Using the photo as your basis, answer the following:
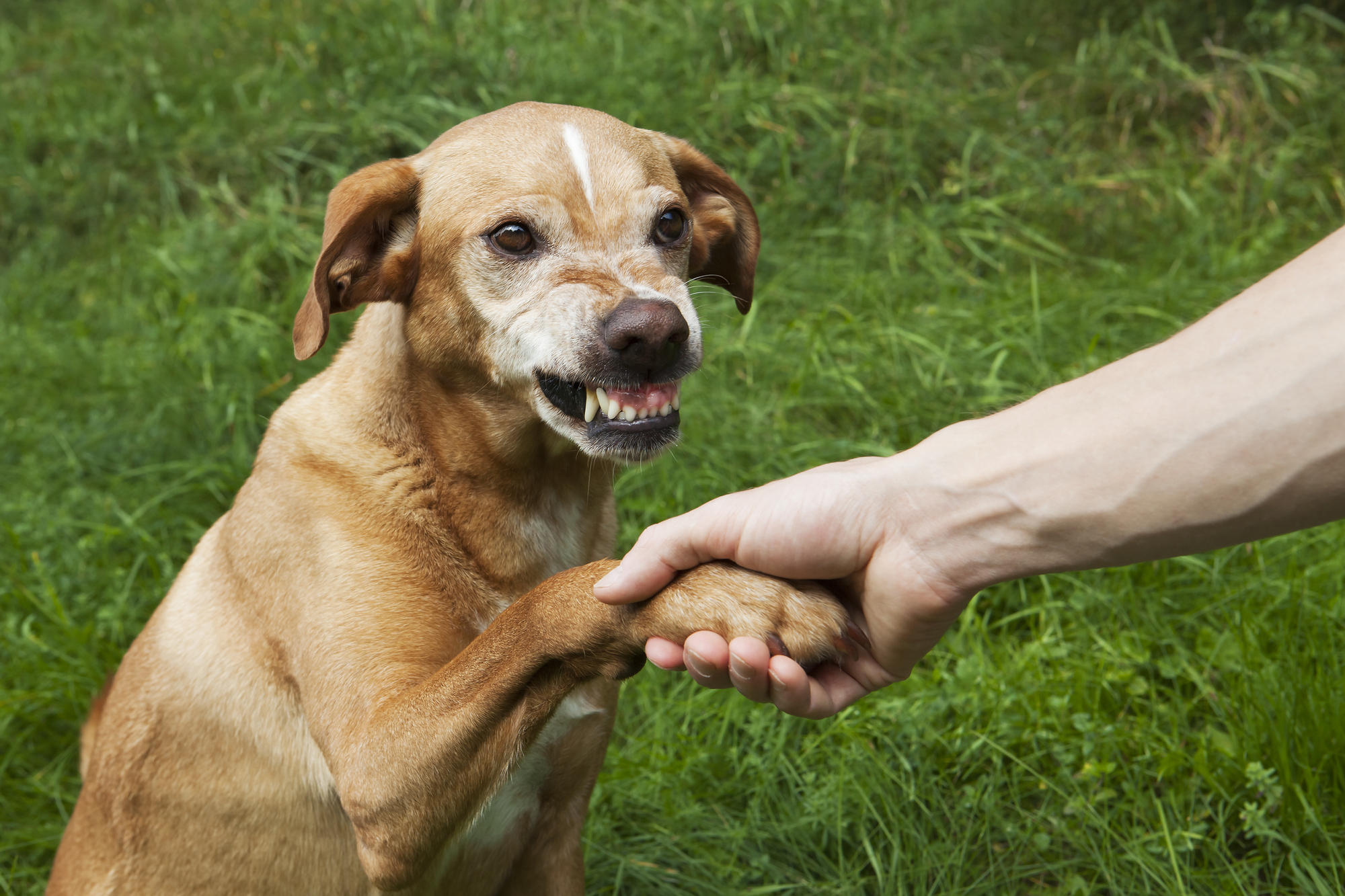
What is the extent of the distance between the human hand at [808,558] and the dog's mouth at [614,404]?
0.65 meters

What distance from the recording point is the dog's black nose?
2.38m

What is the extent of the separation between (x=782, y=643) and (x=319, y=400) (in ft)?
5.09

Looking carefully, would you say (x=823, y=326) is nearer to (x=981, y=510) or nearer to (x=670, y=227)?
(x=670, y=227)

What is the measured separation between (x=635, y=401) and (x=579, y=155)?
715 mm

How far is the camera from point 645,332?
2.37m

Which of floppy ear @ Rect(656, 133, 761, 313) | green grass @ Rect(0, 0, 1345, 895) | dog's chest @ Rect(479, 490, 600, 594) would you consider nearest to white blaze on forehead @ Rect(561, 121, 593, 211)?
floppy ear @ Rect(656, 133, 761, 313)

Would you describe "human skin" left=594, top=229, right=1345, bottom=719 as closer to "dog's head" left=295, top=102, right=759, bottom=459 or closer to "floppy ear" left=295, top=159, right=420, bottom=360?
"dog's head" left=295, top=102, right=759, bottom=459

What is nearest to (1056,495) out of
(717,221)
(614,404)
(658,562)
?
(658,562)

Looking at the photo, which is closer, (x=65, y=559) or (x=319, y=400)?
(x=319, y=400)

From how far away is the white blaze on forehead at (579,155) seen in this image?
274 cm

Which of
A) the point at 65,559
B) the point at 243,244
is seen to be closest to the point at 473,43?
the point at 243,244

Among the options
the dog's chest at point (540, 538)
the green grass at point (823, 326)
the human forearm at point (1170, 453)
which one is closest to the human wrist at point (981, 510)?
the human forearm at point (1170, 453)

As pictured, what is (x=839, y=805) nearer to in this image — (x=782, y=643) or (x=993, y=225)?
(x=782, y=643)

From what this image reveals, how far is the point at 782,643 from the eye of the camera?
174 cm
